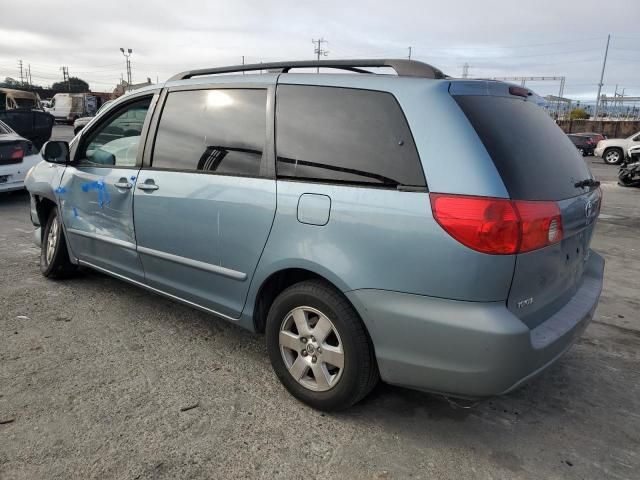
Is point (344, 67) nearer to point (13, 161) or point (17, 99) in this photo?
point (13, 161)

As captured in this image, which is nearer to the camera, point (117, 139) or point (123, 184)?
point (123, 184)

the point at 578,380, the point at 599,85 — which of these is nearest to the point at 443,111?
the point at 578,380

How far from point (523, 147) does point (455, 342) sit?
0.96 meters

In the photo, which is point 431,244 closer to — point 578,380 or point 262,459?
point 262,459

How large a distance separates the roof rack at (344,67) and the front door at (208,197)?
0.21 meters

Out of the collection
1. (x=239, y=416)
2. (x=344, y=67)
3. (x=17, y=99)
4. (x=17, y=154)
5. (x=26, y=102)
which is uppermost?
(x=17, y=99)

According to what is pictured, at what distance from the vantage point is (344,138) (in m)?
2.51

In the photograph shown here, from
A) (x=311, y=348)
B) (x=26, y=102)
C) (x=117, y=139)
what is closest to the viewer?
(x=311, y=348)

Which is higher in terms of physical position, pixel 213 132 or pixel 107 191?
pixel 213 132

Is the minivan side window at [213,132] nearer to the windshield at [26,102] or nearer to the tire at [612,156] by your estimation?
the tire at [612,156]

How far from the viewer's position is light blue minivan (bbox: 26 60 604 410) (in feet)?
7.04

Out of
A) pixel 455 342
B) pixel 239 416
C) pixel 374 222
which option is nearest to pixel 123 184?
pixel 239 416

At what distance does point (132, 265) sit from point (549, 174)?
2.81 meters

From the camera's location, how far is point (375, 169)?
2377 mm
